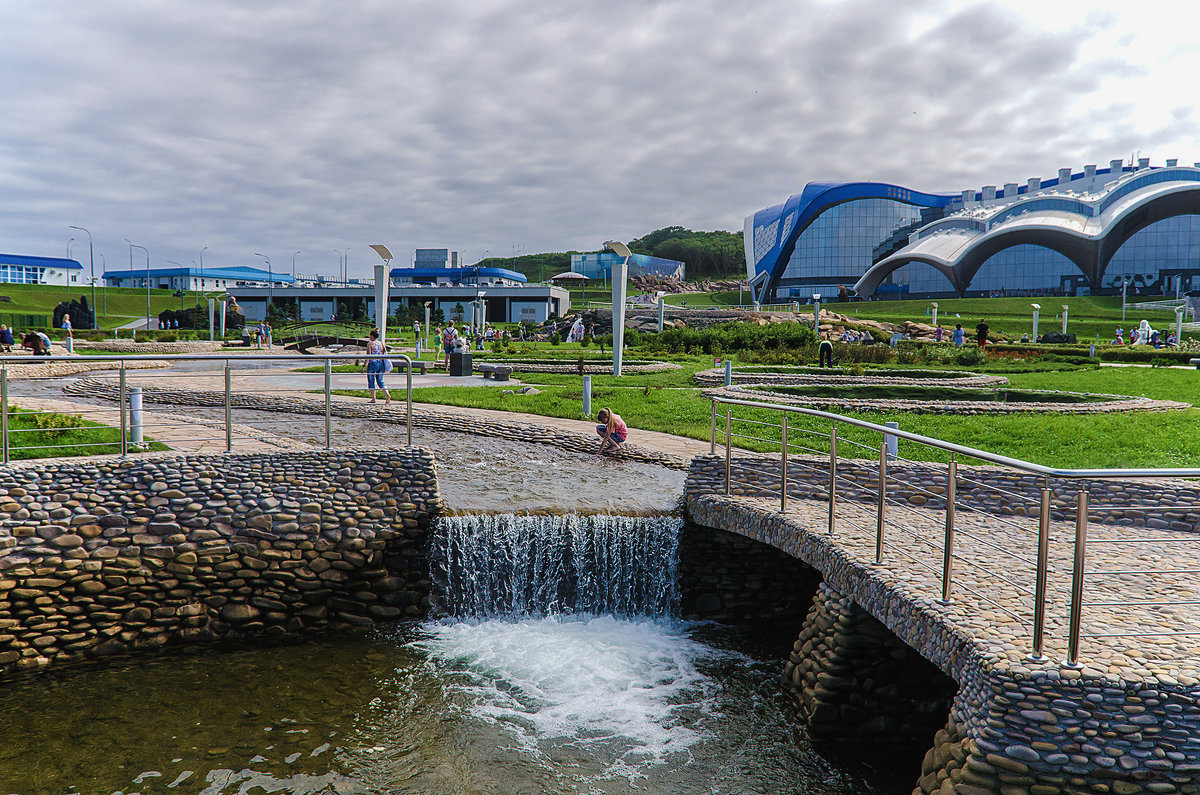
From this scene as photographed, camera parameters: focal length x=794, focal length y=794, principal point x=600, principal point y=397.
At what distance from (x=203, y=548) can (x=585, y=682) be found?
4501 mm

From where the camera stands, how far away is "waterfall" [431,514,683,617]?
30.2 feet

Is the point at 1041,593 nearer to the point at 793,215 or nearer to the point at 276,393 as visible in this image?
the point at 276,393

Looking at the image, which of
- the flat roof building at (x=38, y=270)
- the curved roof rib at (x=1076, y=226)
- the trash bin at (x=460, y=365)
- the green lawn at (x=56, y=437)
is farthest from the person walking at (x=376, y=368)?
the flat roof building at (x=38, y=270)

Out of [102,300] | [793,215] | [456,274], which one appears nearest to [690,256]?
[793,215]

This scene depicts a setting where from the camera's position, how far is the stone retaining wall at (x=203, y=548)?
8.16 meters

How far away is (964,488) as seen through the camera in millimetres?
8547

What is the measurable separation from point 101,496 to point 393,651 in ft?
11.8

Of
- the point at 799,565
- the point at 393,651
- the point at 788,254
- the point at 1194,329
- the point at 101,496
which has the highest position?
the point at 788,254

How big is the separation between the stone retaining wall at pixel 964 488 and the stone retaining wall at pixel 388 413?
8.30 feet

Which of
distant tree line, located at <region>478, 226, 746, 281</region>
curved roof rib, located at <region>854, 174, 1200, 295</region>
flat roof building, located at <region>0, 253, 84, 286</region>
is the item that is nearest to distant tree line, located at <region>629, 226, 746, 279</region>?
distant tree line, located at <region>478, 226, 746, 281</region>

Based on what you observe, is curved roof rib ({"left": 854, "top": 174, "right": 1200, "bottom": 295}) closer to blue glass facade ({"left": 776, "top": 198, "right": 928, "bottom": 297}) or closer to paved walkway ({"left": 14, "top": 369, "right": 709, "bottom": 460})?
blue glass facade ({"left": 776, "top": 198, "right": 928, "bottom": 297})

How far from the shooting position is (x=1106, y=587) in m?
5.75

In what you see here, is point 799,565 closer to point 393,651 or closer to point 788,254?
point 393,651

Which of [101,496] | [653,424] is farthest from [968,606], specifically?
[653,424]
